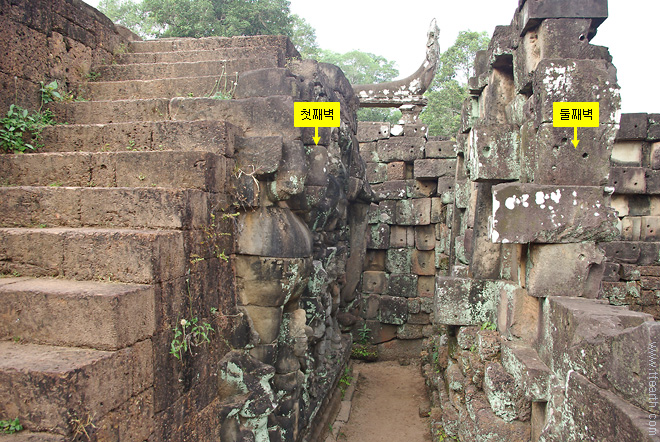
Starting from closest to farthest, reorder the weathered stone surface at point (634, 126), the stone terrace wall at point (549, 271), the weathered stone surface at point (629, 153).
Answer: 1. the stone terrace wall at point (549, 271)
2. the weathered stone surface at point (634, 126)
3. the weathered stone surface at point (629, 153)

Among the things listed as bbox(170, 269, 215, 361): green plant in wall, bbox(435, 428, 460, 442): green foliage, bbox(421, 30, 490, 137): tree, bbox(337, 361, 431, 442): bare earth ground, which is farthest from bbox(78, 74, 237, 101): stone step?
bbox(421, 30, 490, 137): tree

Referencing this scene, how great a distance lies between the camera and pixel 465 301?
432cm

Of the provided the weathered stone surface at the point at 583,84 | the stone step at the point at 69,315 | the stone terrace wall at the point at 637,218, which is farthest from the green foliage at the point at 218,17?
the stone step at the point at 69,315

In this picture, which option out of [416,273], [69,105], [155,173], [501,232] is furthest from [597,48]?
[416,273]

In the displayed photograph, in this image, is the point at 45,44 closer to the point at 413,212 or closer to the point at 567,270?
the point at 567,270

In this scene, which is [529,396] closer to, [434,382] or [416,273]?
[434,382]

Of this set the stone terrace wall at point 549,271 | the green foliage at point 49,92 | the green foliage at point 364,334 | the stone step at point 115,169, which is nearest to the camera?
the stone terrace wall at point 549,271

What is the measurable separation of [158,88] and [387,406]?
578 cm

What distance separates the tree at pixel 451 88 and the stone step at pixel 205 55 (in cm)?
1636

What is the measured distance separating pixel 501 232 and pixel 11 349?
3221mm

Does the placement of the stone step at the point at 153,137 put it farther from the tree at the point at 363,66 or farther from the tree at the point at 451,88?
the tree at the point at 363,66

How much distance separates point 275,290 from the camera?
3932mm

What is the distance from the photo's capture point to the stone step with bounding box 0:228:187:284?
8.84 feet

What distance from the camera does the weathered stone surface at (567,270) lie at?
3.21 meters
